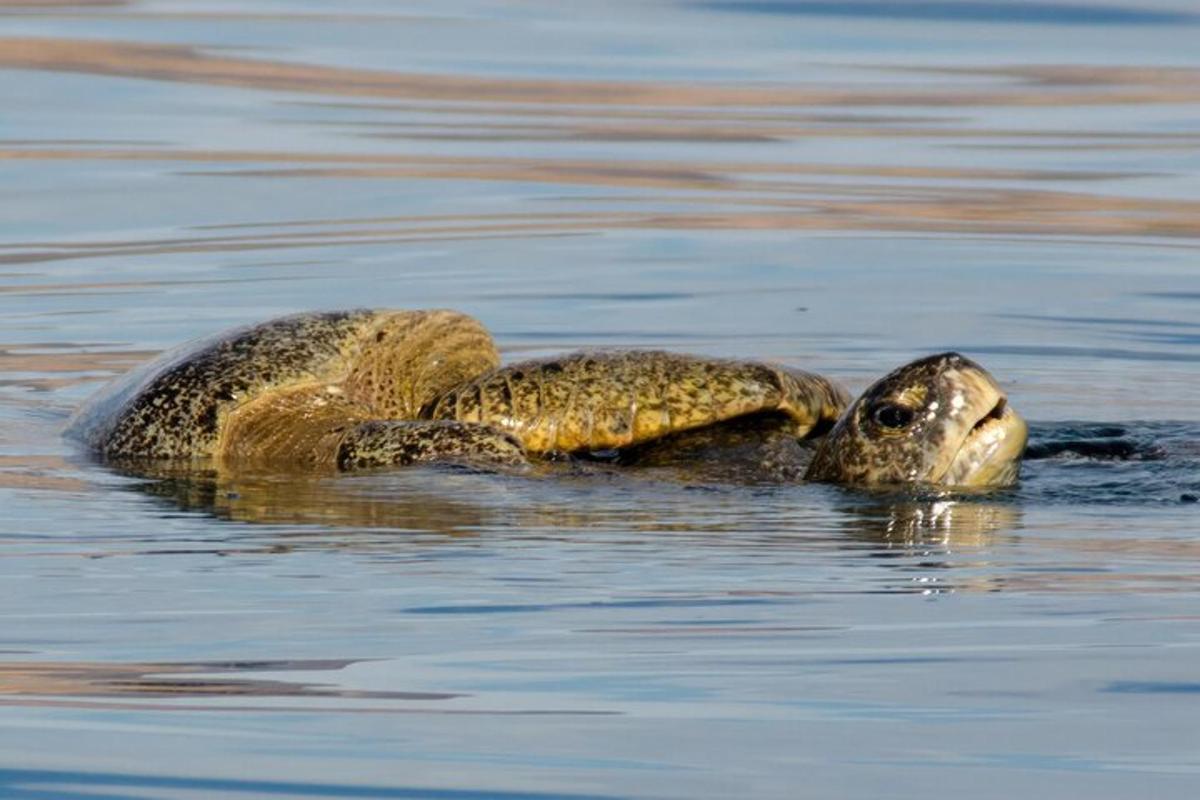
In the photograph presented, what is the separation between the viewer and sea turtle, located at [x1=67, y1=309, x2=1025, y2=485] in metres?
10.9

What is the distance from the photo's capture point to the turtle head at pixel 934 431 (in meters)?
9.87

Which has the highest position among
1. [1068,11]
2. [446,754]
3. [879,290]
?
[1068,11]

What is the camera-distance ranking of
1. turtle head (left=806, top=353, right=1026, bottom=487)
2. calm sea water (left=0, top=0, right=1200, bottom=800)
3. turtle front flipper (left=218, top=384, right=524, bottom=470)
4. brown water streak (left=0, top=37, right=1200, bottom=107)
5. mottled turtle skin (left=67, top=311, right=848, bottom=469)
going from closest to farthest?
calm sea water (left=0, top=0, right=1200, bottom=800) → turtle head (left=806, top=353, right=1026, bottom=487) → turtle front flipper (left=218, top=384, right=524, bottom=470) → mottled turtle skin (left=67, top=311, right=848, bottom=469) → brown water streak (left=0, top=37, right=1200, bottom=107)

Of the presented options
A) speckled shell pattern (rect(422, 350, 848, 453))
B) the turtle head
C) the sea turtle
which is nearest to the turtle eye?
the turtle head

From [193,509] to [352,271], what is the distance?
21.7ft

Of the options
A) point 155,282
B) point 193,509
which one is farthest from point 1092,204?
point 193,509

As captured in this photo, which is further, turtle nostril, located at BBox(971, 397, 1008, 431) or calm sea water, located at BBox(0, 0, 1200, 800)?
turtle nostril, located at BBox(971, 397, 1008, 431)

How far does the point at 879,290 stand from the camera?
50.7 feet

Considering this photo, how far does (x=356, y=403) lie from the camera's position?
456 inches

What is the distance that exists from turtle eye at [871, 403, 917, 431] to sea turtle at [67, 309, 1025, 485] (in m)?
0.36

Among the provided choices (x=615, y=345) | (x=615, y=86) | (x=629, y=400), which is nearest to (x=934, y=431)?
(x=629, y=400)

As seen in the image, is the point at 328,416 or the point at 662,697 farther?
the point at 328,416

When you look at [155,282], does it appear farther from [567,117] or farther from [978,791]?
[978,791]

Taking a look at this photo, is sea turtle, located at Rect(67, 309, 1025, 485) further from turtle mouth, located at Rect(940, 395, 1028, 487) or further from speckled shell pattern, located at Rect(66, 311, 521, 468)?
turtle mouth, located at Rect(940, 395, 1028, 487)
